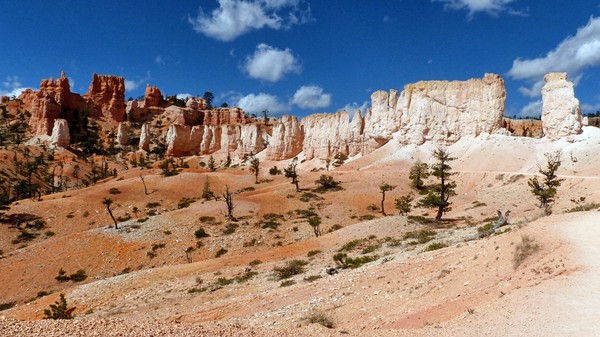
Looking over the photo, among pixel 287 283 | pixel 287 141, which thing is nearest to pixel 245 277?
pixel 287 283

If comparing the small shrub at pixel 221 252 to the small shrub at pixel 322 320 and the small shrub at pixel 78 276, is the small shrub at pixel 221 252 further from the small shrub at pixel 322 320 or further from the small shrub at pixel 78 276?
the small shrub at pixel 322 320

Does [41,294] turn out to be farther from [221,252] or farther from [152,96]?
[152,96]

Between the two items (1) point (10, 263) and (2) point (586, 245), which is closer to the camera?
(2) point (586, 245)

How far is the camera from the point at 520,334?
6793mm

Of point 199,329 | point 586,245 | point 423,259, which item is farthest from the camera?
point 423,259

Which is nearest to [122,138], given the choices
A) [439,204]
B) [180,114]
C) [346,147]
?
[180,114]

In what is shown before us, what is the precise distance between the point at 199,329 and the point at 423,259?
7.88 meters

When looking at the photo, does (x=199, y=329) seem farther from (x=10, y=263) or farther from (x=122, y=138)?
(x=122, y=138)

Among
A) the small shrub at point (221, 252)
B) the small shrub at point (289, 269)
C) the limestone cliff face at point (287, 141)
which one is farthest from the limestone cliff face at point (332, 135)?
the small shrub at point (289, 269)

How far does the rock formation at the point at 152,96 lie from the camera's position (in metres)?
115

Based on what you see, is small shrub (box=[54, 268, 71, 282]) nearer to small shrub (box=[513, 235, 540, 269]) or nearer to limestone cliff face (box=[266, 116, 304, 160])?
small shrub (box=[513, 235, 540, 269])

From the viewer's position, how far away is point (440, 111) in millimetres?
55312

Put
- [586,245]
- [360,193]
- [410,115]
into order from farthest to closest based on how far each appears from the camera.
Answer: [410,115]
[360,193]
[586,245]

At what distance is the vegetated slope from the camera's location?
991 cm
